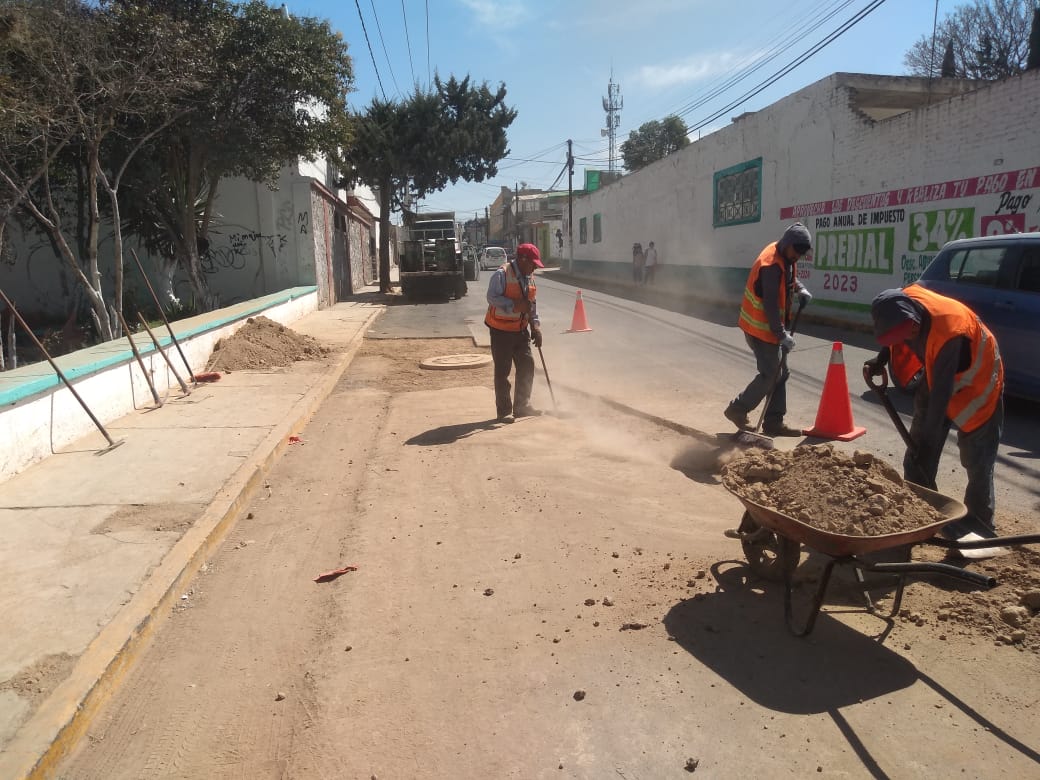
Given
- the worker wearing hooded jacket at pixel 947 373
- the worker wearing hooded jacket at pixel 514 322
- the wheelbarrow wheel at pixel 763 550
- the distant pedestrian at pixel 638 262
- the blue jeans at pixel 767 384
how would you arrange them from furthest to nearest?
1. the distant pedestrian at pixel 638 262
2. the worker wearing hooded jacket at pixel 514 322
3. the blue jeans at pixel 767 384
4. the worker wearing hooded jacket at pixel 947 373
5. the wheelbarrow wheel at pixel 763 550

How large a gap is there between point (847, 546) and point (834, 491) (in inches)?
16.8

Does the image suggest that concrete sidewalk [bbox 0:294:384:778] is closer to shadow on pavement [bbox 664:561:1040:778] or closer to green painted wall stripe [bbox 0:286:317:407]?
green painted wall stripe [bbox 0:286:317:407]

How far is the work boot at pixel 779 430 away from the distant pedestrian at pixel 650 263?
21789 millimetres

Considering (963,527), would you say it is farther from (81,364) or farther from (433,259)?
(433,259)

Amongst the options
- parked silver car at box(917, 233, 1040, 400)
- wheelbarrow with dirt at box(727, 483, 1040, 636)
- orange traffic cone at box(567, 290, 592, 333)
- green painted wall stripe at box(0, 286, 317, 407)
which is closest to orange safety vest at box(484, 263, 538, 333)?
green painted wall stripe at box(0, 286, 317, 407)

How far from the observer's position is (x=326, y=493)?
575cm

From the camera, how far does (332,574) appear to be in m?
4.29

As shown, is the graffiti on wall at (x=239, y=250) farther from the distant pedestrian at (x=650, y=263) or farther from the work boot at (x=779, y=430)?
the work boot at (x=779, y=430)

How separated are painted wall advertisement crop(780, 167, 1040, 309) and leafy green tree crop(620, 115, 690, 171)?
47978 mm

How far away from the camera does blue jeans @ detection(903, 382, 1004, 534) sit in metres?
3.96

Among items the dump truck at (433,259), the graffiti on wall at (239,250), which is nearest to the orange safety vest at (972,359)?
the graffiti on wall at (239,250)

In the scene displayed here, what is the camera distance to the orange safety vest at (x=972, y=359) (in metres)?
3.71

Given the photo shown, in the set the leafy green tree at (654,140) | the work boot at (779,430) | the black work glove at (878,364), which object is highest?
the leafy green tree at (654,140)

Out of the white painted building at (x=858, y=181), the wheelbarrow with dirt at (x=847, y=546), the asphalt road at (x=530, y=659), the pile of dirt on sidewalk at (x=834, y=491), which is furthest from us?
the white painted building at (x=858, y=181)
